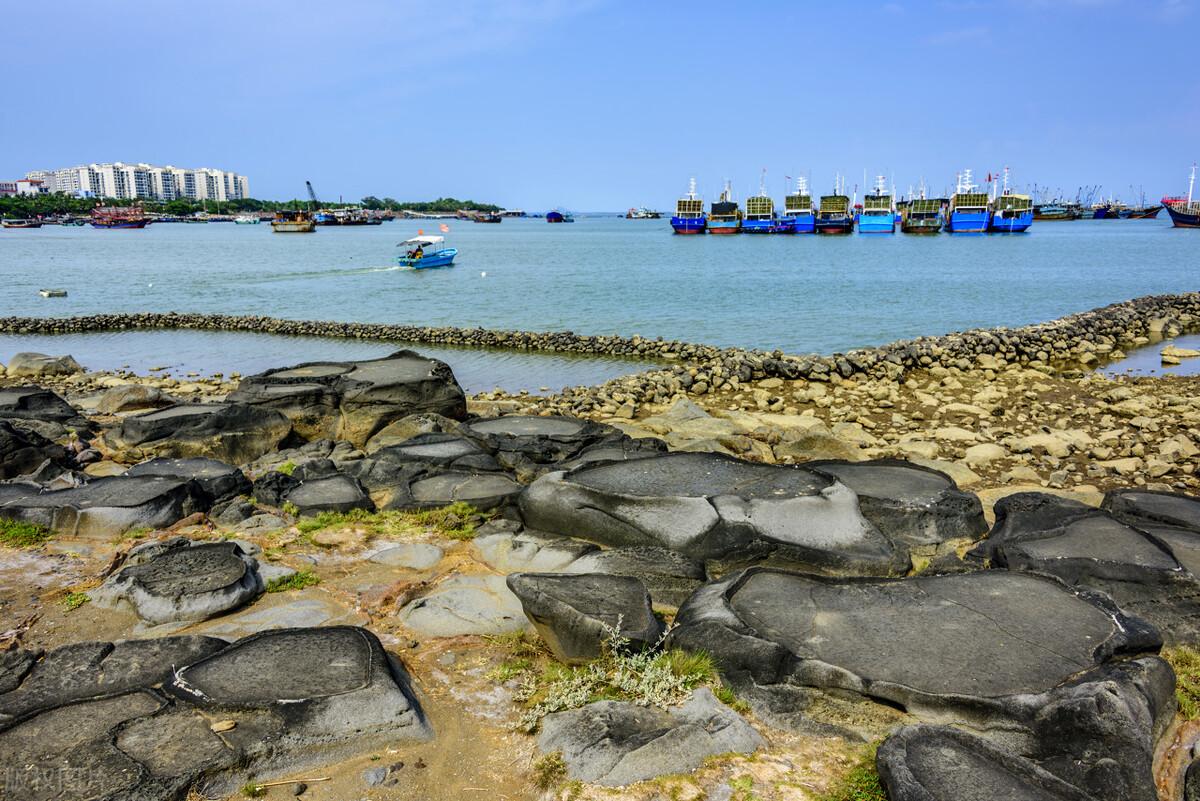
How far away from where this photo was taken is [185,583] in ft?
19.7

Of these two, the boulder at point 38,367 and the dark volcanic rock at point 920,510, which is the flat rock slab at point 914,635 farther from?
the boulder at point 38,367

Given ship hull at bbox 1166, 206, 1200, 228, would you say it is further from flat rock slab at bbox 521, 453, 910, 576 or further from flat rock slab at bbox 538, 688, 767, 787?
flat rock slab at bbox 538, 688, 767, 787

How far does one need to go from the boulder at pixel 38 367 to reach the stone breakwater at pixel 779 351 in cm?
868

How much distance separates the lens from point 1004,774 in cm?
371

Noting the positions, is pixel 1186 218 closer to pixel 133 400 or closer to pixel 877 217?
pixel 877 217

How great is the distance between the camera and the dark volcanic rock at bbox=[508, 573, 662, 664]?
501cm

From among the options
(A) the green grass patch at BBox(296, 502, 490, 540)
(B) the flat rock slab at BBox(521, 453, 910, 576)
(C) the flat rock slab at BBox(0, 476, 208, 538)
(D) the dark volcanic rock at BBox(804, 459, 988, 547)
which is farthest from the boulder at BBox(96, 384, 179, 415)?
(D) the dark volcanic rock at BBox(804, 459, 988, 547)

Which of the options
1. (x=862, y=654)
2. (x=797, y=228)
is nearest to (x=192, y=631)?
(x=862, y=654)

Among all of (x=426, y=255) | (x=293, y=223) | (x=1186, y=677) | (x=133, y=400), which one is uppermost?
(x=293, y=223)

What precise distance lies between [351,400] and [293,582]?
5.14 m

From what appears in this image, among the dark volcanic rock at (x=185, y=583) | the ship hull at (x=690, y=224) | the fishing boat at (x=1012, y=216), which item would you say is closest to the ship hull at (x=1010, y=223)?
the fishing boat at (x=1012, y=216)

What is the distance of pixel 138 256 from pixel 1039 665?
70.5 meters

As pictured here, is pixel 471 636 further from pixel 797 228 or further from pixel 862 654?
pixel 797 228

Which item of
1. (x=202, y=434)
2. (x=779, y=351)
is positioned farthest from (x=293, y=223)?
(x=202, y=434)
